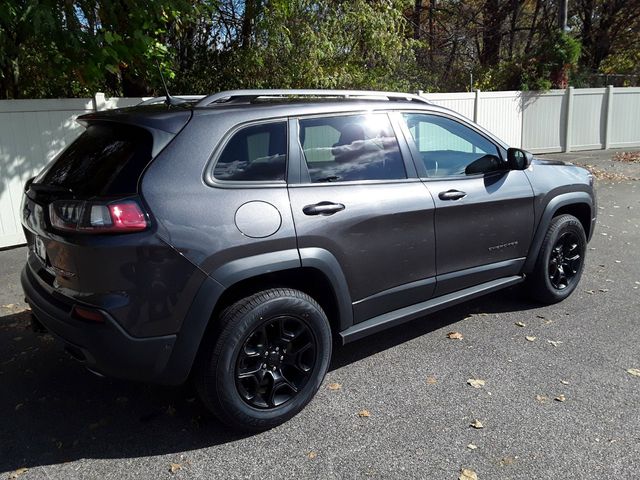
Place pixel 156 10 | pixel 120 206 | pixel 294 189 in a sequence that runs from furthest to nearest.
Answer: pixel 156 10, pixel 294 189, pixel 120 206

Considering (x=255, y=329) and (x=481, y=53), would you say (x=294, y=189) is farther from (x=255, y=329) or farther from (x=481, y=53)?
(x=481, y=53)

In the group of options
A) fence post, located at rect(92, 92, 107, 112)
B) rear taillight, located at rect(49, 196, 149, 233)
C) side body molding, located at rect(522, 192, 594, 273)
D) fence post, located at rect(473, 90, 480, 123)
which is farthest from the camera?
fence post, located at rect(473, 90, 480, 123)

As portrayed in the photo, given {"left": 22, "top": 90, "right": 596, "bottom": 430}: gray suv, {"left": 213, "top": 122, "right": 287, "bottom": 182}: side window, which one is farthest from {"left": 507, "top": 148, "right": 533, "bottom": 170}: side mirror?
{"left": 213, "top": 122, "right": 287, "bottom": 182}: side window

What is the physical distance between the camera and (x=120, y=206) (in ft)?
9.06

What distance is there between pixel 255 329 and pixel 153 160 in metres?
1.03

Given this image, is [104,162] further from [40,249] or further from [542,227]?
[542,227]

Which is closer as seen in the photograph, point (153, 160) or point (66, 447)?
point (153, 160)

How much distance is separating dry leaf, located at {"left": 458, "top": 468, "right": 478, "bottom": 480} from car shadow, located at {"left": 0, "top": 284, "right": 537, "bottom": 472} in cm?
124

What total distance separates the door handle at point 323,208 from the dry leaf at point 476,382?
1440mm

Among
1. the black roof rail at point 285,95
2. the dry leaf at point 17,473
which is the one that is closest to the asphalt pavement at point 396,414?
the dry leaf at point 17,473

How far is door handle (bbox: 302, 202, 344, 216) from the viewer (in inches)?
130

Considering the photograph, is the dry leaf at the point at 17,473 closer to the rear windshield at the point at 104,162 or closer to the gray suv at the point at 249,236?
the gray suv at the point at 249,236

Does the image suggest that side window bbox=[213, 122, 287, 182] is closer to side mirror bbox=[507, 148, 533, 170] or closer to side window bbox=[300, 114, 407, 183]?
side window bbox=[300, 114, 407, 183]

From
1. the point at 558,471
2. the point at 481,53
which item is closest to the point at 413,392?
the point at 558,471
